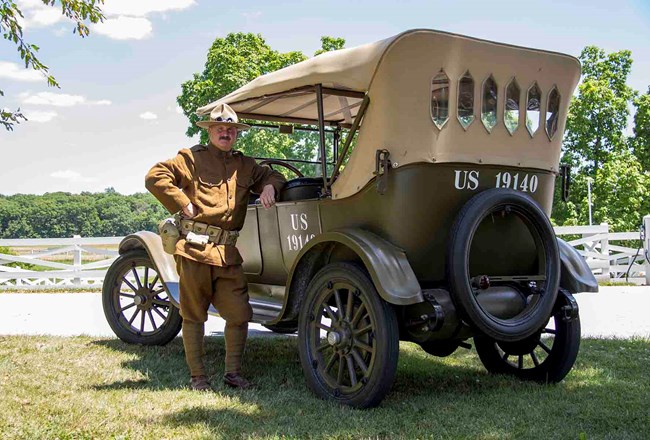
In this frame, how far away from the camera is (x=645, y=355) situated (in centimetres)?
578

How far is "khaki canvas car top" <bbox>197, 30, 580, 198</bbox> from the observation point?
4137mm

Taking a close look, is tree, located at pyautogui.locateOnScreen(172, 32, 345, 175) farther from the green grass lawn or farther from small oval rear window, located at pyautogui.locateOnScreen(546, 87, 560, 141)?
small oval rear window, located at pyautogui.locateOnScreen(546, 87, 560, 141)

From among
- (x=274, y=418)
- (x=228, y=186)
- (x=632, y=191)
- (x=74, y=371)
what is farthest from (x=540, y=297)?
(x=632, y=191)

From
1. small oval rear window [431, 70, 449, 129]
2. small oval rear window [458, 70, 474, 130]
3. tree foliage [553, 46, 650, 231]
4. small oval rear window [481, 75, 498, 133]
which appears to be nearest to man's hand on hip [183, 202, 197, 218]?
small oval rear window [431, 70, 449, 129]

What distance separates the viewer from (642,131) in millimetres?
32562

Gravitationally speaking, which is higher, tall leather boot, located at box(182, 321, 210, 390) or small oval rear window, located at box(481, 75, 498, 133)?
small oval rear window, located at box(481, 75, 498, 133)

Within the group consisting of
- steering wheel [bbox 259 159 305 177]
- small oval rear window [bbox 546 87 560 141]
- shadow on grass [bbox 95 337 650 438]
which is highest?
small oval rear window [bbox 546 87 560 141]

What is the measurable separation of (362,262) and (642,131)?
1256 inches

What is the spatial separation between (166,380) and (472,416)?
217cm

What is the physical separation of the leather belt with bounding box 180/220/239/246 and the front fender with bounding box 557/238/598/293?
7.49 feet

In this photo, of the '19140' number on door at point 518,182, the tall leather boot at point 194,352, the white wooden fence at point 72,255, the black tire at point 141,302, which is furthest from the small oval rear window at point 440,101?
the white wooden fence at point 72,255

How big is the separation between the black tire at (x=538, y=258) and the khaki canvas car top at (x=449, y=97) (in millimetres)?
300

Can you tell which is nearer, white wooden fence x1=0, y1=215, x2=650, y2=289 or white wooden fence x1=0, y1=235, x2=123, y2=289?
white wooden fence x1=0, y1=215, x2=650, y2=289

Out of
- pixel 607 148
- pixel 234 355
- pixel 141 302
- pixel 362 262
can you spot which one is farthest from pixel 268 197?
pixel 607 148
